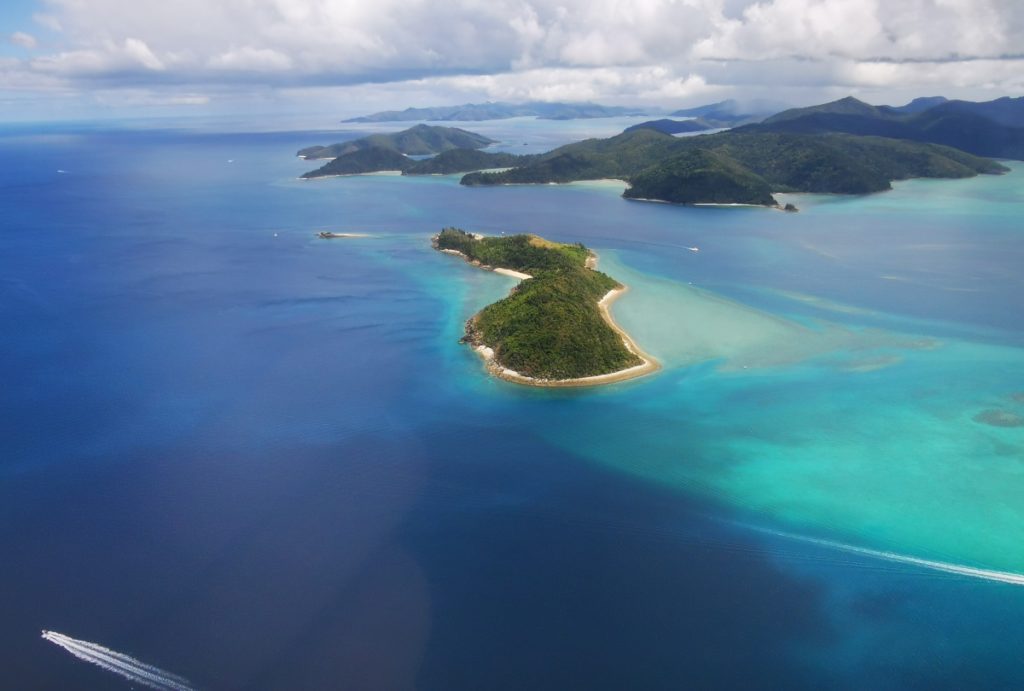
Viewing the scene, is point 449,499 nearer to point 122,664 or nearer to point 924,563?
point 122,664

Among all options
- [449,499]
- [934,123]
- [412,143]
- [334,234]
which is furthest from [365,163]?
[934,123]

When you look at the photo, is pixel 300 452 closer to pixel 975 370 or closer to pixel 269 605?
pixel 269 605

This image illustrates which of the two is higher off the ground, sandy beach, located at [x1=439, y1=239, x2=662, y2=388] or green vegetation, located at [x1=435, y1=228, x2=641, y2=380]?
green vegetation, located at [x1=435, y1=228, x2=641, y2=380]

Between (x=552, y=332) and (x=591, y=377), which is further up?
(x=552, y=332)

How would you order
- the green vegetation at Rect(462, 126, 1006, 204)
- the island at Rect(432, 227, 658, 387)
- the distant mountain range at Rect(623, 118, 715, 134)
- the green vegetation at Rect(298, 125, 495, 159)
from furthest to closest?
the distant mountain range at Rect(623, 118, 715, 134) → the green vegetation at Rect(298, 125, 495, 159) → the green vegetation at Rect(462, 126, 1006, 204) → the island at Rect(432, 227, 658, 387)

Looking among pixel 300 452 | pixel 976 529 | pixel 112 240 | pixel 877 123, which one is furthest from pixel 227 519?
pixel 877 123

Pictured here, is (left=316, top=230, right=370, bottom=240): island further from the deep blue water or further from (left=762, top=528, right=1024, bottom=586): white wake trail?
(left=762, top=528, right=1024, bottom=586): white wake trail

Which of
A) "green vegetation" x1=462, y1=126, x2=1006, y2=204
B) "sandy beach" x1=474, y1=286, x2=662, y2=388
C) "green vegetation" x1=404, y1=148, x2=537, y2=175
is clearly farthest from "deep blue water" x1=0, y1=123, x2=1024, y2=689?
"green vegetation" x1=404, y1=148, x2=537, y2=175
